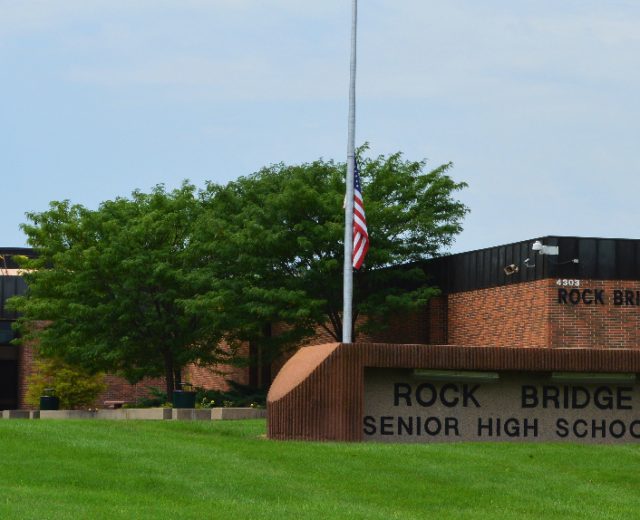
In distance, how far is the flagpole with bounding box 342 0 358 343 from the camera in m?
29.6

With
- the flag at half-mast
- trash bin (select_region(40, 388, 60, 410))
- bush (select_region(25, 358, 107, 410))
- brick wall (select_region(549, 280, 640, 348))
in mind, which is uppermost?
the flag at half-mast

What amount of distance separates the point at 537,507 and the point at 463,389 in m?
8.65

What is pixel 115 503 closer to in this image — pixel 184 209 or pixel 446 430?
pixel 446 430

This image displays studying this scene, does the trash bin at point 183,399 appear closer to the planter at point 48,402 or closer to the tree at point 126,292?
the tree at point 126,292

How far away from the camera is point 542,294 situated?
42500 mm

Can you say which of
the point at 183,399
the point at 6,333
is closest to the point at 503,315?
the point at 183,399

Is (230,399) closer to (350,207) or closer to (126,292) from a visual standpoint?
(126,292)

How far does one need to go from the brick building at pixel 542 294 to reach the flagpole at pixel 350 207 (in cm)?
1225

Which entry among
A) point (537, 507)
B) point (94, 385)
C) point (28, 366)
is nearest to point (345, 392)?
point (537, 507)

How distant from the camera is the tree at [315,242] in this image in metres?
45.0

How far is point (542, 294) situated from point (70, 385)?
68.3 ft

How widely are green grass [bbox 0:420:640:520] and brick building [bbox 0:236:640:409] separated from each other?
15218 millimetres

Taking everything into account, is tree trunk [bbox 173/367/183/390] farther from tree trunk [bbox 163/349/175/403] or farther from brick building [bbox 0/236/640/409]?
brick building [bbox 0/236/640/409]

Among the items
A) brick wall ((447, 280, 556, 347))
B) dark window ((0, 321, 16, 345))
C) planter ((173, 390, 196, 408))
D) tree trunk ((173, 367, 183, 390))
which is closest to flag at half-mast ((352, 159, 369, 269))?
brick wall ((447, 280, 556, 347))
